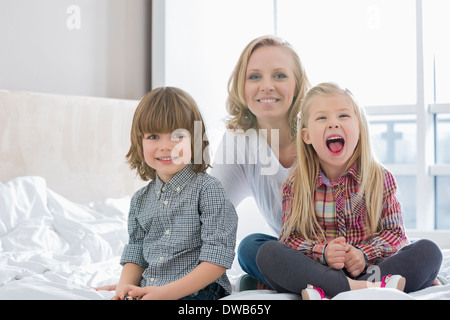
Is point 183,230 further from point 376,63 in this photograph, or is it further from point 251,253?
point 376,63

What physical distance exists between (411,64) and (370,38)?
10.8 inches

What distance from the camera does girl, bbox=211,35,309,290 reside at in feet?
4.69

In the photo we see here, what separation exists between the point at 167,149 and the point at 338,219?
16.0 inches

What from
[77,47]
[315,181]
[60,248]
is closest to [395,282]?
[315,181]

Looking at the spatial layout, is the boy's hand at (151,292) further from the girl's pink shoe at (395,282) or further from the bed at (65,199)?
the girl's pink shoe at (395,282)

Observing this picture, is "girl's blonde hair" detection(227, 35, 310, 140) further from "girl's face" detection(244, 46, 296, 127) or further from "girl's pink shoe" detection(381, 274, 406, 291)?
"girl's pink shoe" detection(381, 274, 406, 291)

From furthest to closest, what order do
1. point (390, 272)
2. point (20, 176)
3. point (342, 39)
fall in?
1. point (342, 39)
2. point (20, 176)
3. point (390, 272)

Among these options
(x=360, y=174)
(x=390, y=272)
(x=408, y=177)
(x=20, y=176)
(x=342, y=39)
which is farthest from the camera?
(x=342, y=39)

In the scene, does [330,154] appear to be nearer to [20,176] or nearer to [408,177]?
[20,176]

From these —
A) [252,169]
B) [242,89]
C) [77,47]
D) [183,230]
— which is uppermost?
[77,47]

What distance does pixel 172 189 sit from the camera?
1111 millimetres

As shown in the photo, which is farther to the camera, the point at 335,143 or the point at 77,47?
the point at 77,47

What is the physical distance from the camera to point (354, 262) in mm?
1059
